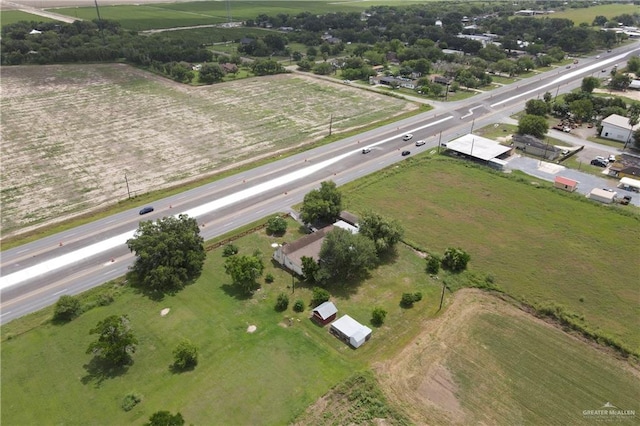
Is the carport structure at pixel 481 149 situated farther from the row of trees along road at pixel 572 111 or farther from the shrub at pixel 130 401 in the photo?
the shrub at pixel 130 401

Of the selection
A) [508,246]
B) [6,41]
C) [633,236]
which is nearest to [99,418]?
[508,246]

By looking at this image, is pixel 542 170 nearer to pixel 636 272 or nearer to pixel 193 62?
pixel 636 272

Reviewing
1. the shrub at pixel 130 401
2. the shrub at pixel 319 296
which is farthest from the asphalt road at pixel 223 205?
the shrub at pixel 319 296

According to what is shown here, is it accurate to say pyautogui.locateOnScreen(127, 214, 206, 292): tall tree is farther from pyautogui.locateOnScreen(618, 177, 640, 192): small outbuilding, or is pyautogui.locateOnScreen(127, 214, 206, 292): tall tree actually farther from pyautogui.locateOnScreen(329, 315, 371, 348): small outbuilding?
pyautogui.locateOnScreen(618, 177, 640, 192): small outbuilding

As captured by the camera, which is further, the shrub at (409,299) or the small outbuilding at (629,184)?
the small outbuilding at (629,184)

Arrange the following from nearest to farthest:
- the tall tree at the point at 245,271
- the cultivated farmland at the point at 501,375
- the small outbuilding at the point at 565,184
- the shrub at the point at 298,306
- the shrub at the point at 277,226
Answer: the cultivated farmland at the point at 501,375 < the shrub at the point at 298,306 < the tall tree at the point at 245,271 < the shrub at the point at 277,226 < the small outbuilding at the point at 565,184

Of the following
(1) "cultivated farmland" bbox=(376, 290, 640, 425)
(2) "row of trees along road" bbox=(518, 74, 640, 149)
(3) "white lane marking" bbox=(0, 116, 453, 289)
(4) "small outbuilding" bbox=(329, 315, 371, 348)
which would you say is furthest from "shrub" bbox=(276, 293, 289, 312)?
(2) "row of trees along road" bbox=(518, 74, 640, 149)

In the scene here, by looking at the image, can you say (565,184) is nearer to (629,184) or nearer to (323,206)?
(629,184)
